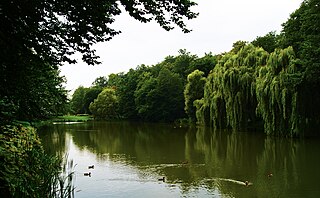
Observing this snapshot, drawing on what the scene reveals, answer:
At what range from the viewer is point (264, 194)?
9.70 meters

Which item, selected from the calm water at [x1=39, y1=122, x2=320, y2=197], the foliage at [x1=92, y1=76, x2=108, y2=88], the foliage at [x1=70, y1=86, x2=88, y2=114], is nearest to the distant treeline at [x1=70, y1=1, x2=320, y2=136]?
the calm water at [x1=39, y1=122, x2=320, y2=197]

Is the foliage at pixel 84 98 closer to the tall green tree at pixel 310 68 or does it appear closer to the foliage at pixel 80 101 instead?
the foliage at pixel 80 101

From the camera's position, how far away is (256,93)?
2267 cm

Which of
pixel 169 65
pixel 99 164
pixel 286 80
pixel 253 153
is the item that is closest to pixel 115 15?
pixel 99 164

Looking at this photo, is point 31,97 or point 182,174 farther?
point 182,174

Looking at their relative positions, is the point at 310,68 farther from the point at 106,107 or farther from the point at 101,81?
the point at 101,81

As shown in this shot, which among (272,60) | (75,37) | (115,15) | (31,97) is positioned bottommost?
(31,97)

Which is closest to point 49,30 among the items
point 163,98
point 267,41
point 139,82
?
point 267,41

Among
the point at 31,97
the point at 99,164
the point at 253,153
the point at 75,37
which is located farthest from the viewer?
the point at 253,153

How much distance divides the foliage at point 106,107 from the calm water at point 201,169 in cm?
3993

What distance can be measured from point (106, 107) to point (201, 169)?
1902 inches

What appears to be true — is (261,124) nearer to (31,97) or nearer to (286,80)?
(286,80)

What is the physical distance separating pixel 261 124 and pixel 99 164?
15558 millimetres

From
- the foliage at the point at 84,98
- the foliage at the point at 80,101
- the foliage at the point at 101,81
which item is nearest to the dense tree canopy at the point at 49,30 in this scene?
the foliage at the point at 84,98
